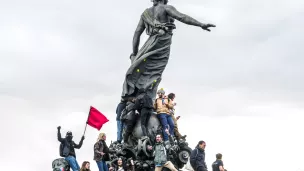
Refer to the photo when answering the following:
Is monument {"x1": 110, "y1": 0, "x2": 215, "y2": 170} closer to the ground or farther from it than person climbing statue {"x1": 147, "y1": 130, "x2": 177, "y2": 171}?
farther from it

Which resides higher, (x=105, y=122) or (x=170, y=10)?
(x=170, y=10)

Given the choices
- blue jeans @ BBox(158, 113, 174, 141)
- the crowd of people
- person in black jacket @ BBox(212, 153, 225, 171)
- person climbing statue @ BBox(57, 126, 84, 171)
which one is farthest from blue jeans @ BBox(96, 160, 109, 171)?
person in black jacket @ BBox(212, 153, 225, 171)

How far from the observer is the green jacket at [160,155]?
2578cm

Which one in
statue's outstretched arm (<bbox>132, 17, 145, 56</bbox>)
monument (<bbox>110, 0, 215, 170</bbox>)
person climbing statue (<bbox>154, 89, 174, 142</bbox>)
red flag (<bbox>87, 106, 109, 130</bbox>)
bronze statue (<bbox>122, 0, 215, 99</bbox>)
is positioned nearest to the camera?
person climbing statue (<bbox>154, 89, 174, 142</bbox>)

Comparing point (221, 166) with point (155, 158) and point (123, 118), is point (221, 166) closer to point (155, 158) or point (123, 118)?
point (155, 158)

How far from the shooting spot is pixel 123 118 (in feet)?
96.2

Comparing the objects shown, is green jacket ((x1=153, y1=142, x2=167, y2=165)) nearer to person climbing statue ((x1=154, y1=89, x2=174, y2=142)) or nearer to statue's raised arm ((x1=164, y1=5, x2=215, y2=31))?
person climbing statue ((x1=154, y1=89, x2=174, y2=142))

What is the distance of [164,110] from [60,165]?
15.0 ft

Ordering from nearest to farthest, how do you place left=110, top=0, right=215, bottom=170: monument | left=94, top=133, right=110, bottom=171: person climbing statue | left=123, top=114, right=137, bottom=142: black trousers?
left=94, top=133, right=110, bottom=171: person climbing statue
left=110, top=0, right=215, bottom=170: monument
left=123, top=114, right=137, bottom=142: black trousers

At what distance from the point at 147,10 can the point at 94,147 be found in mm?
6152

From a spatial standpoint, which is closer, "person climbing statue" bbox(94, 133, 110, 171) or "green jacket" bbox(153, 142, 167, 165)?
"green jacket" bbox(153, 142, 167, 165)

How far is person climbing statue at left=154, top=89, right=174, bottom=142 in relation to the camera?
1129 inches

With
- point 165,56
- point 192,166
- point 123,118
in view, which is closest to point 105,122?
point 123,118

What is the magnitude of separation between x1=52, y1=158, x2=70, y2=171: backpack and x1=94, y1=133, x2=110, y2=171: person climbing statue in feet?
3.69
